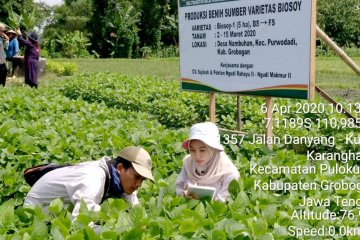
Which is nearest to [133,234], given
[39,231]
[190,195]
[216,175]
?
[39,231]

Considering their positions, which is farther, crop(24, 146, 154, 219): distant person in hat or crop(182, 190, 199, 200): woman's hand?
crop(182, 190, 199, 200): woman's hand

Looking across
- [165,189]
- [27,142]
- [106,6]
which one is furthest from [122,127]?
[106,6]

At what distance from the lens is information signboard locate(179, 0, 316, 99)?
4.48 m

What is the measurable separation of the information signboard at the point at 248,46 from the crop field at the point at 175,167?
581 millimetres

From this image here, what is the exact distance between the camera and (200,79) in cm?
593

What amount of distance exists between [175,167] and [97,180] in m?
1.27

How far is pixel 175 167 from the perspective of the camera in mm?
4148

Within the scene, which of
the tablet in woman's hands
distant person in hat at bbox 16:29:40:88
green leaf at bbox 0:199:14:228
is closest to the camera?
green leaf at bbox 0:199:14:228

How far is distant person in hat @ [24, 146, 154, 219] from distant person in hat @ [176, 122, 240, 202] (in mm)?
393

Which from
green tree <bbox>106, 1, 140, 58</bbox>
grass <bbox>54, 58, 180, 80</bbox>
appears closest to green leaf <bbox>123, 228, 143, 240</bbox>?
grass <bbox>54, 58, 180, 80</bbox>

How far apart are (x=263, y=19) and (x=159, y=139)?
→ 4.82 feet

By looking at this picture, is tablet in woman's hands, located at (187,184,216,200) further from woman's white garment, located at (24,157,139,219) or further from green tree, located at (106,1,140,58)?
green tree, located at (106,1,140,58)

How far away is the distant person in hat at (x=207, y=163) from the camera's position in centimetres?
336

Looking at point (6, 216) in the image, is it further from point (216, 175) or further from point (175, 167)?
point (175, 167)
